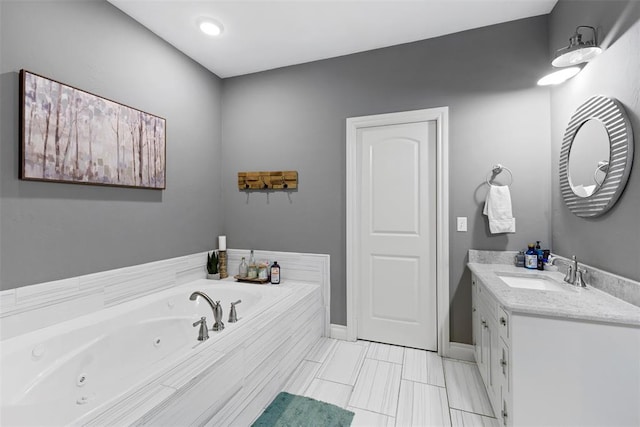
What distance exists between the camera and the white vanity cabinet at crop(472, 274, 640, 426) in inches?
46.6

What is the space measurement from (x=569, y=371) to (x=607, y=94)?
1.45 metres

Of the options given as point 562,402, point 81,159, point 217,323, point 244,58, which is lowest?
point 562,402

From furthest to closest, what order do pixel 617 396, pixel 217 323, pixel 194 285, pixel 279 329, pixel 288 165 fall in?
pixel 288 165 < pixel 194 285 < pixel 279 329 < pixel 217 323 < pixel 617 396

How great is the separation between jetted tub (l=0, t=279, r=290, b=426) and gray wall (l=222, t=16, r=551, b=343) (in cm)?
92

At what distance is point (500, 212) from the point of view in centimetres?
213

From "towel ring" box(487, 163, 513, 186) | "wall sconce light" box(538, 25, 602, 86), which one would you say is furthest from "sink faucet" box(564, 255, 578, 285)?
"wall sconce light" box(538, 25, 602, 86)

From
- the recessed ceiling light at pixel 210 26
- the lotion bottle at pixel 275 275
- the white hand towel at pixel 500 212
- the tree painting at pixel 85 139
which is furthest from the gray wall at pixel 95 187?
the white hand towel at pixel 500 212

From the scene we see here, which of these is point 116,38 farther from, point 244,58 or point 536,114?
point 536,114

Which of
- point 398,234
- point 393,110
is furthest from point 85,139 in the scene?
point 398,234

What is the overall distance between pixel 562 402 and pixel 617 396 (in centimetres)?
20

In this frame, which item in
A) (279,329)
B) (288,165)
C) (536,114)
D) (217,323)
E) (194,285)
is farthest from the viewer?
(288,165)

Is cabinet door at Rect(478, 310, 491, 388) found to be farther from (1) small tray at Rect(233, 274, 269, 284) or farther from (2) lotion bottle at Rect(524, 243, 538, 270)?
(1) small tray at Rect(233, 274, 269, 284)

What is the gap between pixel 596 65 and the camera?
1612 millimetres

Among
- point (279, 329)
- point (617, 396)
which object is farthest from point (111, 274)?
point (617, 396)
